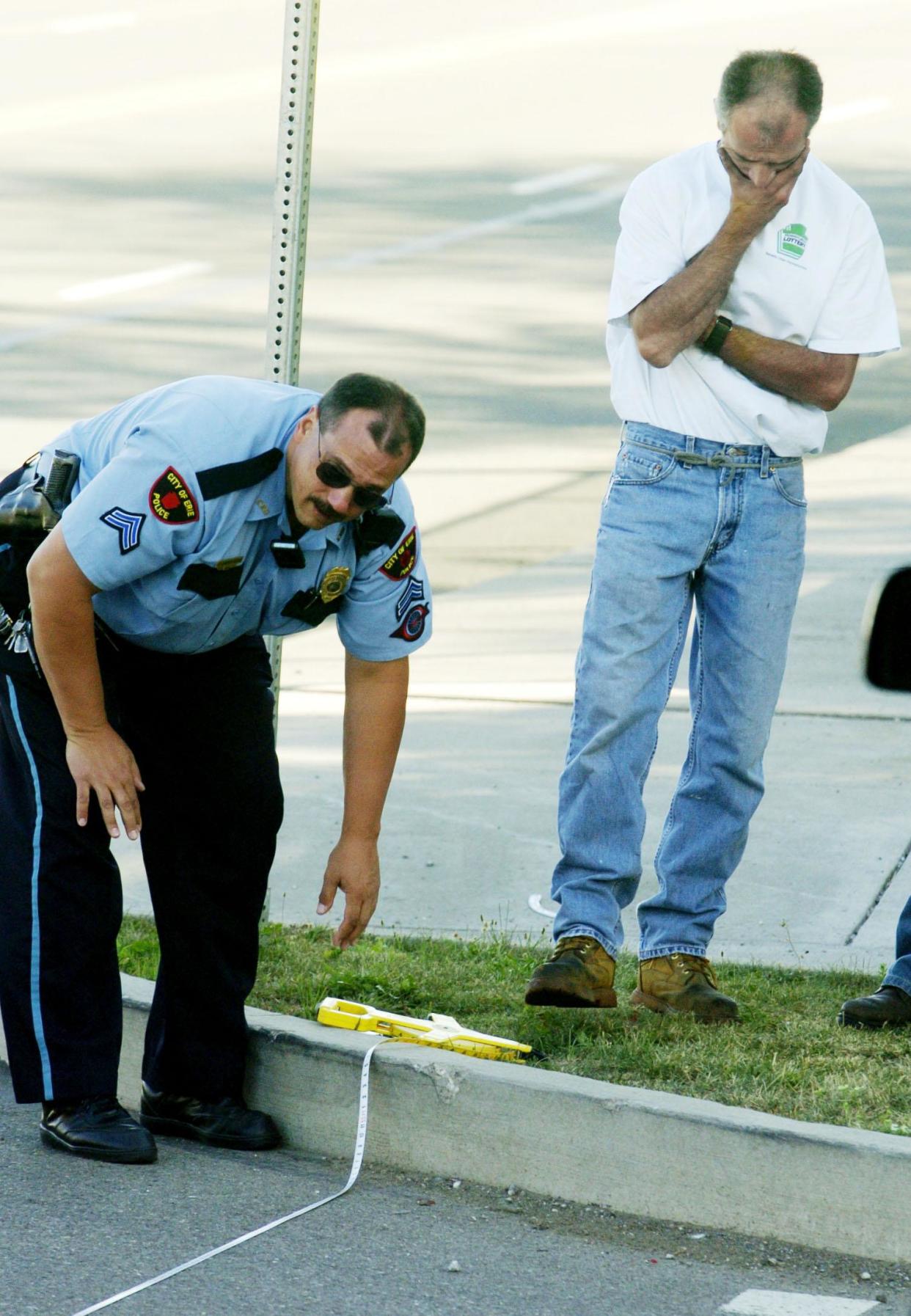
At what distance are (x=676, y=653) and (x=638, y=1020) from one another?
765mm

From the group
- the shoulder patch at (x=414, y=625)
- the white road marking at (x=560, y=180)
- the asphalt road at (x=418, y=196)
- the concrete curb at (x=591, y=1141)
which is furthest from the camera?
the white road marking at (x=560, y=180)

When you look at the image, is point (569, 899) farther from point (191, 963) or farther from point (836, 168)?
point (836, 168)

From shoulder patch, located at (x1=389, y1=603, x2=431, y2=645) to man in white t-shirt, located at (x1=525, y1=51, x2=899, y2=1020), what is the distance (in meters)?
0.40

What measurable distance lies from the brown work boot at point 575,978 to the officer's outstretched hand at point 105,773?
2.90 feet

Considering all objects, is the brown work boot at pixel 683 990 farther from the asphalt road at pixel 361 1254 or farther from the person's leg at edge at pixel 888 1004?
the asphalt road at pixel 361 1254

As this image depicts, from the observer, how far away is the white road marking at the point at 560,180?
62.3 feet

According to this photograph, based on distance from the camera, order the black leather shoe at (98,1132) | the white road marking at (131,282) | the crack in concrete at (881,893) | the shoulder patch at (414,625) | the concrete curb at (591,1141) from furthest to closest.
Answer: the white road marking at (131,282), the crack in concrete at (881,893), the shoulder patch at (414,625), the black leather shoe at (98,1132), the concrete curb at (591,1141)

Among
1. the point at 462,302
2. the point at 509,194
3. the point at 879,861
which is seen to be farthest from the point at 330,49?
the point at 879,861

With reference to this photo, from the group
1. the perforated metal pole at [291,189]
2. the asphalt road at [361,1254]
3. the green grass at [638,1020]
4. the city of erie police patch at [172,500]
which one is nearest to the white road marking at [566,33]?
Result: the perforated metal pole at [291,189]

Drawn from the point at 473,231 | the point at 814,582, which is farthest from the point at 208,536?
the point at 473,231

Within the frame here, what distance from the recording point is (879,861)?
5504 mm

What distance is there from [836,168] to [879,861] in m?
15.3

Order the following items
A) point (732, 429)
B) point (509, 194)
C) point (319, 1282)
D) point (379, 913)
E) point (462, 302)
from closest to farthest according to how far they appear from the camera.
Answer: point (319, 1282), point (732, 429), point (379, 913), point (462, 302), point (509, 194)

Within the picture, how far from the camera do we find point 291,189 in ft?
15.6
